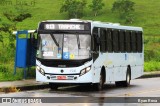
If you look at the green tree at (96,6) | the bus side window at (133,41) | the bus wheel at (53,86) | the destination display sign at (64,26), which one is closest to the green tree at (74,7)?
the green tree at (96,6)

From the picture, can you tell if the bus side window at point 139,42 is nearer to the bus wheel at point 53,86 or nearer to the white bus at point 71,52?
the white bus at point 71,52

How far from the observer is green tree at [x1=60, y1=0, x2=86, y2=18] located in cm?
11975

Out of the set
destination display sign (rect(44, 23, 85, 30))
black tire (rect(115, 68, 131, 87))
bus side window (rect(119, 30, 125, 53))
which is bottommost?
black tire (rect(115, 68, 131, 87))

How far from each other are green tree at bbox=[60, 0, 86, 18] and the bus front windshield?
9771 centimetres

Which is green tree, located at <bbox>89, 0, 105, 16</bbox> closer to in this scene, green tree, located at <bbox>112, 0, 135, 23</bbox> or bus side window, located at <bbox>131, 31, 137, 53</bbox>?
green tree, located at <bbox>112, 0, 135, 23</bbox>

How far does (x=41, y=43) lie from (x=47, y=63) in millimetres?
899

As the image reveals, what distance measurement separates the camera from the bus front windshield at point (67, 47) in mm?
21797

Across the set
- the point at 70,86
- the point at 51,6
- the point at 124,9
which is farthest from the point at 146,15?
the point at 70,86

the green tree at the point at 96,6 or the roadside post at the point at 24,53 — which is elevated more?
the roadside post at the point at 24,53

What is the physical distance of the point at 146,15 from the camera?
381 feet

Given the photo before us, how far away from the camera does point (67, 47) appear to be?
861 inches

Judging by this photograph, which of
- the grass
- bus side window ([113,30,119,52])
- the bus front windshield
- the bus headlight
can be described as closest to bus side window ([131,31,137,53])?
bus side window ([113,30,119,52])

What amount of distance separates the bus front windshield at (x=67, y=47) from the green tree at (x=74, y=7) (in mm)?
97714

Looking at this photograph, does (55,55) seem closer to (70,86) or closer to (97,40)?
(97,40)
